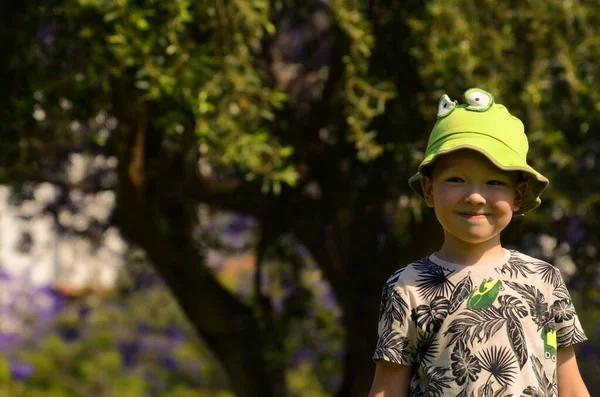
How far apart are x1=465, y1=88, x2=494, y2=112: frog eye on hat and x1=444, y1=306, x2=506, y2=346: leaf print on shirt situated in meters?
0.48

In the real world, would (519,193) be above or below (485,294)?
above

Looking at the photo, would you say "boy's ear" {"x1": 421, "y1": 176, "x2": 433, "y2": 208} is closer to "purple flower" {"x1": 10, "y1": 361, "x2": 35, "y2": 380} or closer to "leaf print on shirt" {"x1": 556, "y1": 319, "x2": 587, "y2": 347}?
"leaf print on shirt" {"x1": 556, "y1": 319, "x2": 587, "y2": 347}

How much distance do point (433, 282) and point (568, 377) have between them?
42 centimetres

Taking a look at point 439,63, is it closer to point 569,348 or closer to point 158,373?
point 569,348

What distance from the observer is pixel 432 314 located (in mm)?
2641

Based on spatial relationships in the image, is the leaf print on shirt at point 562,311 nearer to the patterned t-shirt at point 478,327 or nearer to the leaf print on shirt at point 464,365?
the patterned t-shirt at point 478,327

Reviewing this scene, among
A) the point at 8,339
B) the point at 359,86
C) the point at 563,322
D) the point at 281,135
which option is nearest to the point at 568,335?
the point at 563,322

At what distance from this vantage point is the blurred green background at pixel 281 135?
4797 mm

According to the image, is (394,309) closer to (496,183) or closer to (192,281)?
(496,183)

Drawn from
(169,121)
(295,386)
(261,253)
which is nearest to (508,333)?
(169,121)

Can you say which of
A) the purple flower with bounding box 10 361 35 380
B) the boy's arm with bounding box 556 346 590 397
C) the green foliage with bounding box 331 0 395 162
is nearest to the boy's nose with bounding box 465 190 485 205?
the boy's arm with bounding box 556 346 590 397

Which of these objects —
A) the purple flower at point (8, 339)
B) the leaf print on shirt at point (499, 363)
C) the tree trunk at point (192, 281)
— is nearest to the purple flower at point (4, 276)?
the purple flower at point (8, 339)

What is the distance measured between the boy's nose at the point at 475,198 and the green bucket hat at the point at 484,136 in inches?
3.5

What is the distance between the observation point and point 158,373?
983 cm
